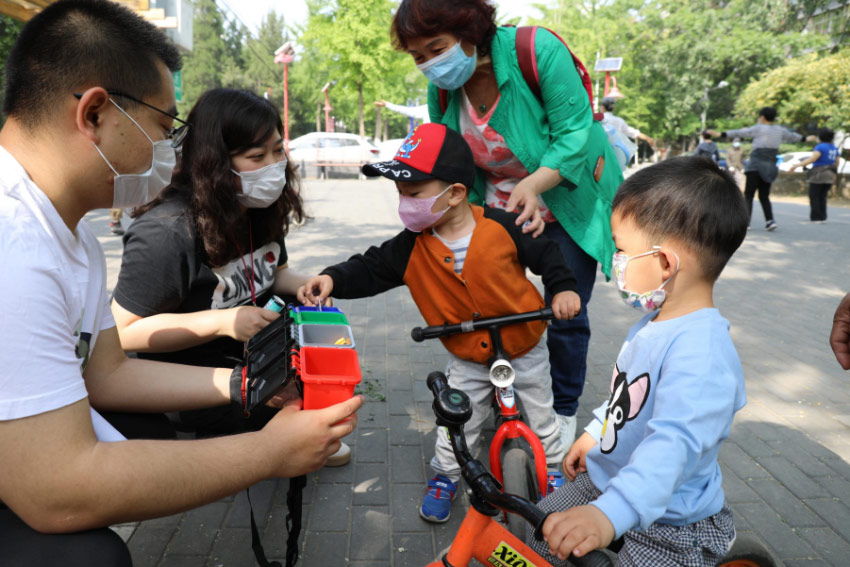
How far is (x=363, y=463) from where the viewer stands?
3244 mm

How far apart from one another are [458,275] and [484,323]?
23cm

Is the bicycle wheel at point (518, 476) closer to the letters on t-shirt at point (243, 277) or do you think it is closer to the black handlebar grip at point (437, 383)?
the black handlebar grip at point (437, 383)

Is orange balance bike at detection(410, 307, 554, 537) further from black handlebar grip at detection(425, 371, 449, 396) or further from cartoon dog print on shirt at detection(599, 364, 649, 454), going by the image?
black handlebar grip at detection(425, 371, 449, 396)

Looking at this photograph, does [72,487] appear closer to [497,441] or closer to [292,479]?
[292,479]

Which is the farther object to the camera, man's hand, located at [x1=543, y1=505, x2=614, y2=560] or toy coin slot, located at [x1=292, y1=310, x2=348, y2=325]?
toy coin slot, located at [x1=292, y1=310, x2=348, y2=325]

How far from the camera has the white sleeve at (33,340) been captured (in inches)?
51.9

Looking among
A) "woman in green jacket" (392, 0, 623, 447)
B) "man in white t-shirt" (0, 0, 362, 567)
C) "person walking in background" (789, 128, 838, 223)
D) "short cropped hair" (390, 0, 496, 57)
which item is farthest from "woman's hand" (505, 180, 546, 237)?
"person walking in background" (789, 128, 838, 223)

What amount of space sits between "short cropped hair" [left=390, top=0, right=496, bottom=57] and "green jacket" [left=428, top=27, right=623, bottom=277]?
0.09 m

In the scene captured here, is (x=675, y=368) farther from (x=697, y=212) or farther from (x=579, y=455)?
(x=579, y=455)

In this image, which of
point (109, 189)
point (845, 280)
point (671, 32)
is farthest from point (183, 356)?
point (671, 32)

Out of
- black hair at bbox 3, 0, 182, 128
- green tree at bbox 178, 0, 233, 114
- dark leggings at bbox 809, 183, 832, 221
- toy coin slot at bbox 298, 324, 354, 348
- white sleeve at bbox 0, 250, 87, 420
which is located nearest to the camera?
white sleeve at bbox 0, 250, 87, 420

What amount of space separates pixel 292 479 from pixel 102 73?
1280 millimetres

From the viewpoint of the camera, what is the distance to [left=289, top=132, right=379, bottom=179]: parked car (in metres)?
23.2

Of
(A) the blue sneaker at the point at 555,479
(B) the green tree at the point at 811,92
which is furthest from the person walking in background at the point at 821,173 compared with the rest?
(A) the blue sneaker at the point at 555,479
